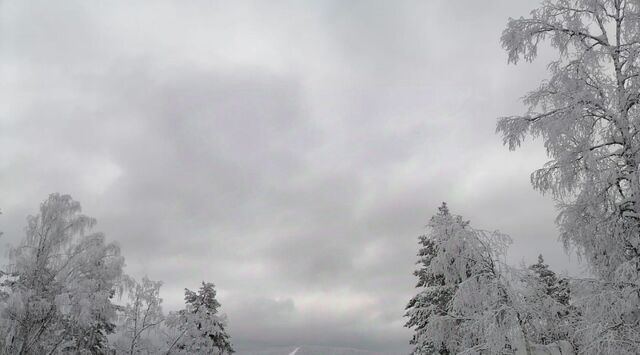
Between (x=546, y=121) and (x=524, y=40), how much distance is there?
201 centimetres

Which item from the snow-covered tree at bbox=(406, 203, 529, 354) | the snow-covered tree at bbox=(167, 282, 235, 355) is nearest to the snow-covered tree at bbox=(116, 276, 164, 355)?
the snow-covered tree at bbox=(167, 282, 235, 355)

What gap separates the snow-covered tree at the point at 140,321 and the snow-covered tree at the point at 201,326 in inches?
62.3

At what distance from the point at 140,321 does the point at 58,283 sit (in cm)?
743

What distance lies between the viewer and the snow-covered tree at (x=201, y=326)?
32594 millimetres

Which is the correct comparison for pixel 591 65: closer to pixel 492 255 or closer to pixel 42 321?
pixel 492 255

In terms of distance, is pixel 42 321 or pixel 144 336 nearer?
pixel 42 321

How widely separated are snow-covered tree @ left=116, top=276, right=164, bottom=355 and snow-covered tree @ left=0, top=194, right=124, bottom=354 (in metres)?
2.05

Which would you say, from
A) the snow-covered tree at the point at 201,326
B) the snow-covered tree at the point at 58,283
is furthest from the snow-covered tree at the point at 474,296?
the snow-covered tree at the point at 201,326

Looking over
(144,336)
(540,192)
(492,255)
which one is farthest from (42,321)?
(540,192)

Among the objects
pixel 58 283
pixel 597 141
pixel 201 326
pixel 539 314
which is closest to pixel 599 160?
pixel 597 141

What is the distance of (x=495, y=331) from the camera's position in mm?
9172

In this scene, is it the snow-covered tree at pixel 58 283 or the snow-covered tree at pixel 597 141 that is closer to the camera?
the snow-covered tree at pixel 597 141

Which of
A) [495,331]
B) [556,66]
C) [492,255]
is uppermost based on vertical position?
[556,66]

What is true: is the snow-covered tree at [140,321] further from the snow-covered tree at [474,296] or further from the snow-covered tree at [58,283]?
the snow-covered tree at [474,296]
